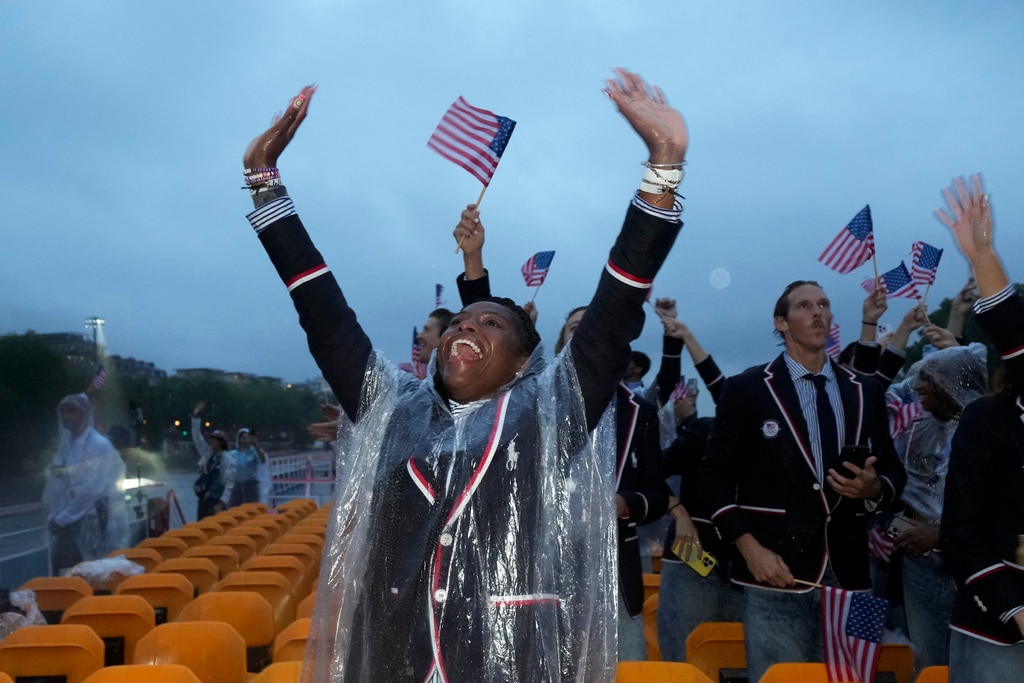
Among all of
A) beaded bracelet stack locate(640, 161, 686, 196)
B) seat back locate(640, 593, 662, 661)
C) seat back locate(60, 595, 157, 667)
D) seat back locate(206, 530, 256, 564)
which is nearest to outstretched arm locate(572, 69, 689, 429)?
beaded bracelet stack locate(640, 161, 686, 196)

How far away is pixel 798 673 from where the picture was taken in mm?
2768

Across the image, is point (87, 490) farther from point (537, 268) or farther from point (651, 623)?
point (651, 623)

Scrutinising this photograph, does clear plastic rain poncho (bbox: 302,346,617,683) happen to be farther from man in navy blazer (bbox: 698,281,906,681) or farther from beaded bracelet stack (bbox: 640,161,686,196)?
man in navy blazer (bbox: 698,281,906,681)

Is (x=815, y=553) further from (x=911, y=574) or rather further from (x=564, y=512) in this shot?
(x=564, y=512)

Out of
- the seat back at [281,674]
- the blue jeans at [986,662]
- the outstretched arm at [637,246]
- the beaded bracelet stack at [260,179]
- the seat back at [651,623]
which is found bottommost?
the seat back at [651,623]

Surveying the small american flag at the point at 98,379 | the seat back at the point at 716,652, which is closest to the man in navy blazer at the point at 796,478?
the seat back at the point at 716,652

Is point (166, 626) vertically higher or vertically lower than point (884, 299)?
lower

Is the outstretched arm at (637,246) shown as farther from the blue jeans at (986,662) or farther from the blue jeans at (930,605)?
the blue jeans at (930,605)

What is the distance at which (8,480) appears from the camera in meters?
9.97

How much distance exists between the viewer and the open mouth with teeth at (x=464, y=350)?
70.1 inches

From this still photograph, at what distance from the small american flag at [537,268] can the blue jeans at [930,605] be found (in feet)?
8.75

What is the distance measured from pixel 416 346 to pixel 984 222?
6586mm

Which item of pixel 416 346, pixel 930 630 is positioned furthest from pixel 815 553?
pixel 416 346

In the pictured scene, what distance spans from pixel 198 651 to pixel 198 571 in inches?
91.6
